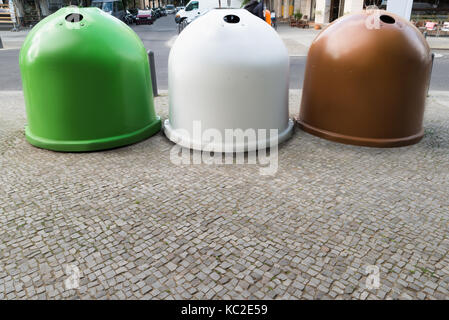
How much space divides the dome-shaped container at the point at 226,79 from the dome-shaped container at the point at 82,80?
64 centimetres

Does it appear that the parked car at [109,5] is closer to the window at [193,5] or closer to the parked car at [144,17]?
the parked car at [144,17]

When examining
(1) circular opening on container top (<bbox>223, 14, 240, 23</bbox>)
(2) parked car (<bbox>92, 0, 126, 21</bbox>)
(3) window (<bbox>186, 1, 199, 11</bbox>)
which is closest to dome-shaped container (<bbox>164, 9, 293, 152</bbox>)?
(1) circular opening on container top (<bbox>223, 14, 240, 23</bbox>)

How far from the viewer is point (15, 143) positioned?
17.4ft

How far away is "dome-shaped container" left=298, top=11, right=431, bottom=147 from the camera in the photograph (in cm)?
468

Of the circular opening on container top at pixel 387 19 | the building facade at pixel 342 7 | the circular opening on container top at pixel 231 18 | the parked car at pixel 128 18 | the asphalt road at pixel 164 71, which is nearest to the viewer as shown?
the circular opening on container top at pixel 231 18

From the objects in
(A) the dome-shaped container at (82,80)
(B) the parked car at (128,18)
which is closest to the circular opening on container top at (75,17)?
(A) the dome-shaped container at (82,80)

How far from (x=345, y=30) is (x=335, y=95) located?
0.88 meters

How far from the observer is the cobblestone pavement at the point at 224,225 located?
2.61m

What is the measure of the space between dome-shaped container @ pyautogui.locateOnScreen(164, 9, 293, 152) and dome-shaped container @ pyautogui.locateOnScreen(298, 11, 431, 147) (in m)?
0.66

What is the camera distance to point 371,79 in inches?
187

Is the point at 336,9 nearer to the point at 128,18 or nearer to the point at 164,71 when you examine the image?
the point at 128,18

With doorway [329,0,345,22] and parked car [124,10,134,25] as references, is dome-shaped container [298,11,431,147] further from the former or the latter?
parked car [124,10,134,25]
